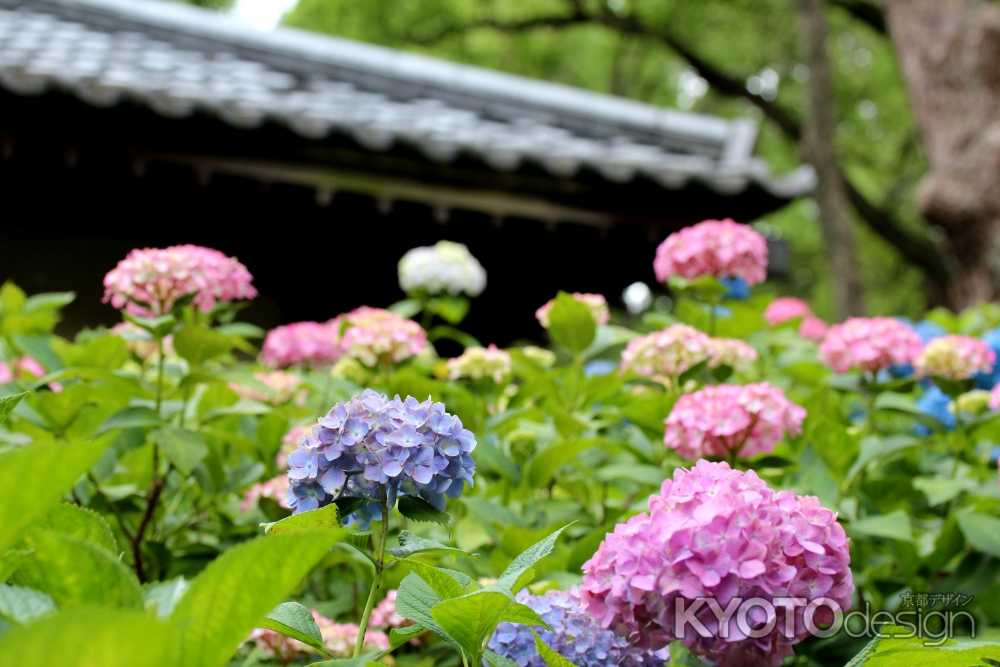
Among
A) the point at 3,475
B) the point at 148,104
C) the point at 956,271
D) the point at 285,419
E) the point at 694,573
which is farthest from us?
the point at 956,271

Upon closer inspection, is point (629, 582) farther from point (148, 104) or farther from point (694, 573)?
point (148, 104)

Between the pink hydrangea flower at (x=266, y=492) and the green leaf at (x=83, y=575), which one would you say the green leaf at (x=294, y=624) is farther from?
the pink hydrangea flower at (x=266, y=492)

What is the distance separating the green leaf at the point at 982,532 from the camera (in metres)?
1.21

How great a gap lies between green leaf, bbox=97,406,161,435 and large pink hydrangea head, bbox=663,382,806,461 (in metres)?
0.65

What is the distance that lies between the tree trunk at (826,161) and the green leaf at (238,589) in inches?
225

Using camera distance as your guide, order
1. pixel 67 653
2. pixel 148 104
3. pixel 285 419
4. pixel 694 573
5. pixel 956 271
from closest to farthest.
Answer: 1. pixel 67 653
2. pixel 694 573
3. pixel 285 419
4. pixel 148 104
5. pixel 956 271

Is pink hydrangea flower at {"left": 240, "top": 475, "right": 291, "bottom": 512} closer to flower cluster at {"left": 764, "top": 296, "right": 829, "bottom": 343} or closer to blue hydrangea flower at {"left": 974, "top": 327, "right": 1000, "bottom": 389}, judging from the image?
blue hydrangea flower at {"left": 974, "top": 327, "right": 1000, "bottom": 389}

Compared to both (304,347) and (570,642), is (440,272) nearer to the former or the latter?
(304,347)

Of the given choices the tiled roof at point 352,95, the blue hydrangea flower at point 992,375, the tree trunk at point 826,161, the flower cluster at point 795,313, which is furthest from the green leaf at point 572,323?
the tree trunk at point 826,161

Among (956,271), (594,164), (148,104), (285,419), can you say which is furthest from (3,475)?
(956,271)

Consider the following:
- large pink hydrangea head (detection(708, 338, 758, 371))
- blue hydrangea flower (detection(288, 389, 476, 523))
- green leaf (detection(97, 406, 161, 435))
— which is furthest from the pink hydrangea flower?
large pink hydrangea head (detection(708, 338, 758, 371))

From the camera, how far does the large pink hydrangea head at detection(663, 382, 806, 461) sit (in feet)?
3.99

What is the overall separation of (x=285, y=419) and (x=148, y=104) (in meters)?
1.48

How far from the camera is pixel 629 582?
0.77 metres
